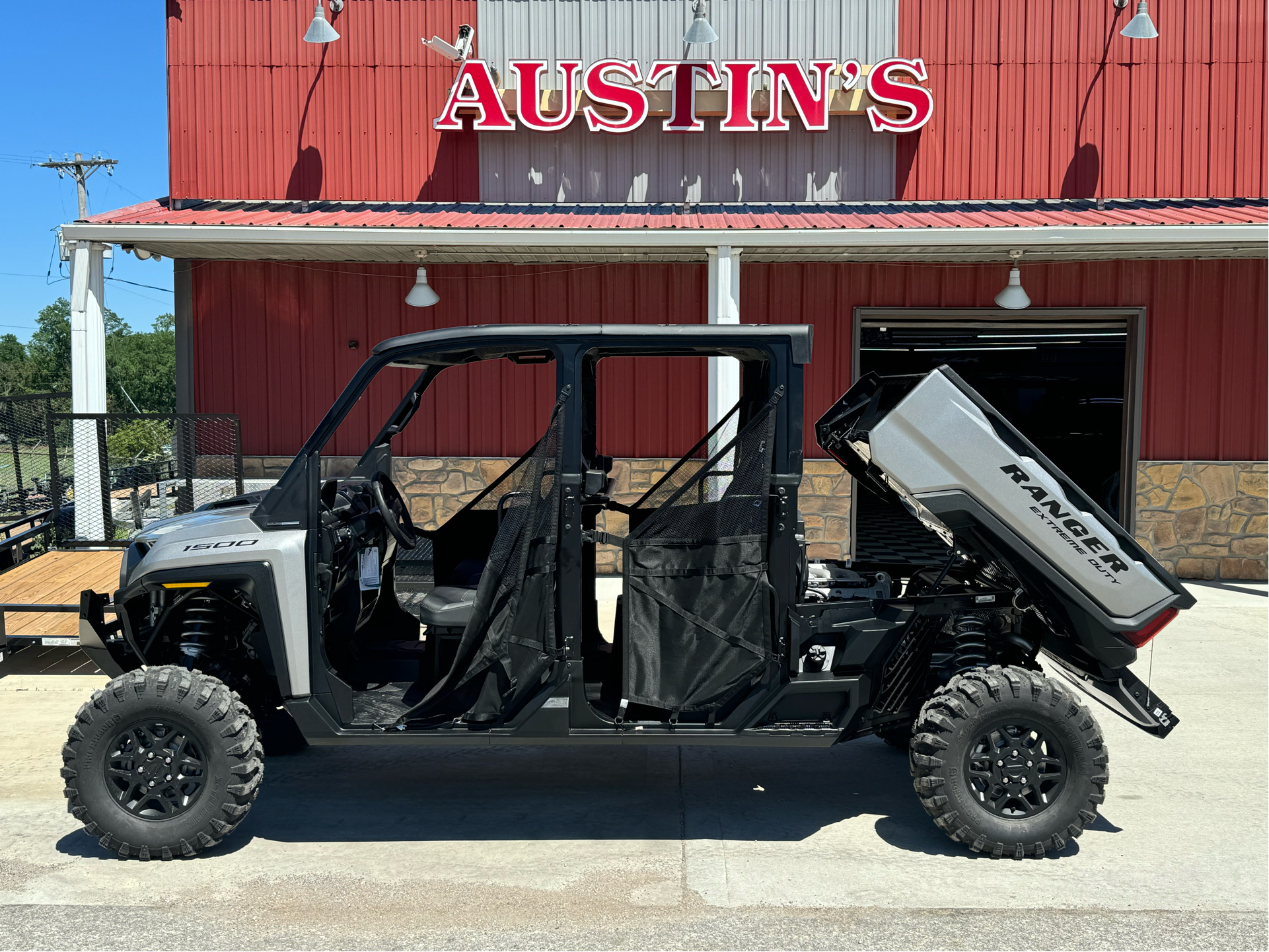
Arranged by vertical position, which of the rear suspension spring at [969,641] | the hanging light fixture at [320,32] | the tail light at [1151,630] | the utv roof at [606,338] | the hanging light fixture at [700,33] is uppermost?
the hanging light fixture at [320,32]

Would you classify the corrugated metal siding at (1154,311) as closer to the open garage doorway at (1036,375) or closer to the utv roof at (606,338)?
the open garage doorway at (1036,375)

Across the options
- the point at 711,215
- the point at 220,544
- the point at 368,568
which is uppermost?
the point at 711,215

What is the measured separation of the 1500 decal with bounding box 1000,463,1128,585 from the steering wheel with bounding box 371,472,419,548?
262 centimetres

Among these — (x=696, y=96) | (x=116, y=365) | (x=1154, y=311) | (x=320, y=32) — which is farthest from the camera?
(x=116, y=365)

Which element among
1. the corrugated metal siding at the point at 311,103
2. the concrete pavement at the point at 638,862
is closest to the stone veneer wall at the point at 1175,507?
the corrugated metal siding at the point at 311,103

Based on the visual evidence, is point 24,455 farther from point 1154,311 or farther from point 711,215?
point 1154,311

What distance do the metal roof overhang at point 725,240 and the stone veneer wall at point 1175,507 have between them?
225 cm

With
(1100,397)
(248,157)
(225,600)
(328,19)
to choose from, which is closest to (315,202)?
(248,157)

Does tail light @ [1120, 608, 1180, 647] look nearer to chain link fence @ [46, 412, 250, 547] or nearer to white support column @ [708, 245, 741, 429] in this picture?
white support column @ [708, 245, 741, 429]

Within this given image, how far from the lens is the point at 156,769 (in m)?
4.32

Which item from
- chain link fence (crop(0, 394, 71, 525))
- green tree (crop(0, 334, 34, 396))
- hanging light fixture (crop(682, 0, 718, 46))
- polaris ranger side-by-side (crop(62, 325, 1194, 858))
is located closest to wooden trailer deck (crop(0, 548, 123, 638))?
chain link fence (crop(0, 394, 71, 525))

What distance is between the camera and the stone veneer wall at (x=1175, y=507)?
37.0ft

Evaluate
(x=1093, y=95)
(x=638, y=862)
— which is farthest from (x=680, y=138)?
(x=638, y=862)

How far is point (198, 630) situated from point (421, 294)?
667 centimetres
